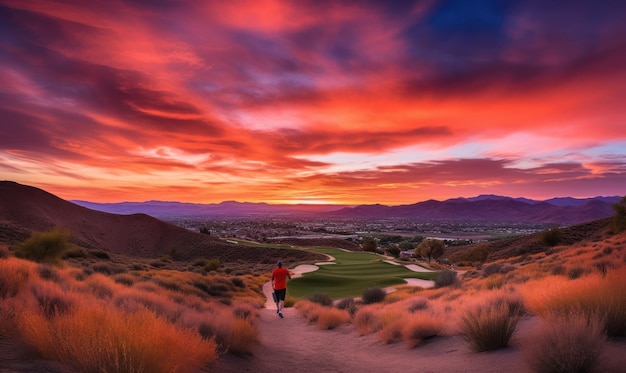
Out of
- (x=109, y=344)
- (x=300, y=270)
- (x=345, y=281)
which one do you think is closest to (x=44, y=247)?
(x=345, y=281)

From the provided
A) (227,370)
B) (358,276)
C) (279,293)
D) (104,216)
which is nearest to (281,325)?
(279,293)

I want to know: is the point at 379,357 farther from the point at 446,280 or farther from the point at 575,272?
the point at 446,280

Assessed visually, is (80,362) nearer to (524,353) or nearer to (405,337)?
(524,353)

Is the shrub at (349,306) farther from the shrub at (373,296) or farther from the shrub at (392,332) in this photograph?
the shrub at (392,332)

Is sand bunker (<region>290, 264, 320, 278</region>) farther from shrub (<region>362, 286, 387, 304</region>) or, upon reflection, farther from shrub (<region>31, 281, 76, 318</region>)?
shrub (<region>31, 281, 76, 318</region>)

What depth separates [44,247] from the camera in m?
28.3

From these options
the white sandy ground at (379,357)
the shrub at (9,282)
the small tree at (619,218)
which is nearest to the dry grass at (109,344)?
the white sandy ground at (379,357)

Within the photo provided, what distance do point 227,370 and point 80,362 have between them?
2.80 m

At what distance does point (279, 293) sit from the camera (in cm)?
1795

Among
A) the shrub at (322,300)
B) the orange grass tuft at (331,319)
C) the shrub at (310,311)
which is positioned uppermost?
the orange grass tuft at (331,319)

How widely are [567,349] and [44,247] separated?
3291 cm

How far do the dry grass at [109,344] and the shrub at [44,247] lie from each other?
2594 centimetres

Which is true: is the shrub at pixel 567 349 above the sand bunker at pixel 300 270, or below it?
above

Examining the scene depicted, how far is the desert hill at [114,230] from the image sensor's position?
236ft
